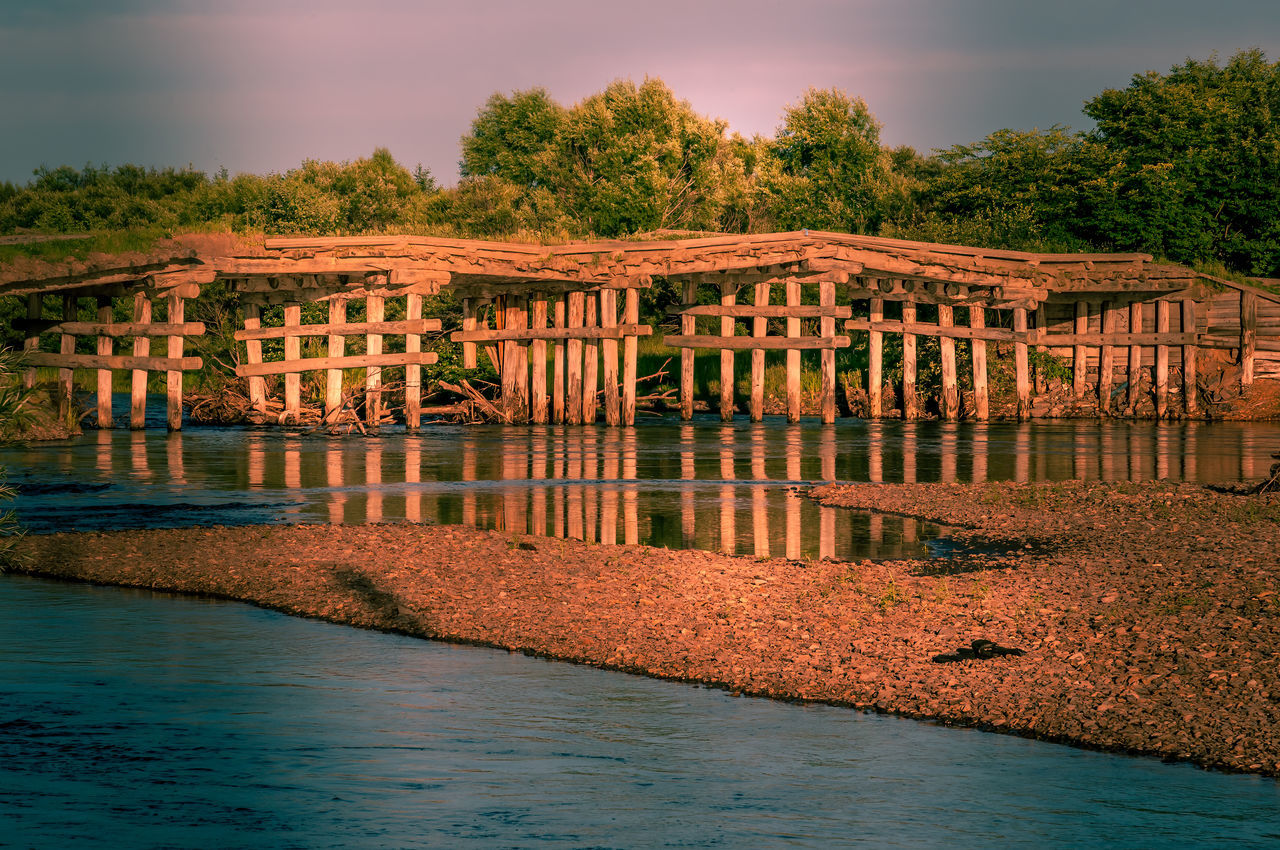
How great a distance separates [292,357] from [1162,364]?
23.6 meters

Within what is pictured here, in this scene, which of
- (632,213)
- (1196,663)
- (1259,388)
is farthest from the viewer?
(632,213)

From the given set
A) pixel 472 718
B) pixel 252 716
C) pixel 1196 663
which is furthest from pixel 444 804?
pixel 1196 663

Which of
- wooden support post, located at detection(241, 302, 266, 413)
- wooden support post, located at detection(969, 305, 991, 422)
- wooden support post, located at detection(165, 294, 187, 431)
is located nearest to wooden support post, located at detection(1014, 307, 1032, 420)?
wooden support post, located at detection(969, 305, 991, 422)

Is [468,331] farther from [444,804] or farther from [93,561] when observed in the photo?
[444,804]

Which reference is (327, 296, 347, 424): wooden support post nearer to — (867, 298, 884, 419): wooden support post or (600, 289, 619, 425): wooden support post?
(600, 289, 619, 425): wooden support post

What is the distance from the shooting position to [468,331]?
114 feet

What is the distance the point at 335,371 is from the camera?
3108 cm

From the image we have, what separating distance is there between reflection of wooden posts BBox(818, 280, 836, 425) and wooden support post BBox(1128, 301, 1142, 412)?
31.0ft

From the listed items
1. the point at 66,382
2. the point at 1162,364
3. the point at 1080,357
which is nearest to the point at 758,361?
the point at 1080,357

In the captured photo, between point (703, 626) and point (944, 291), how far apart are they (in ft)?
92.6

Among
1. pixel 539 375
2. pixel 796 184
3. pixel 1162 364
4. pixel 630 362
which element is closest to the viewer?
pixel 630 362

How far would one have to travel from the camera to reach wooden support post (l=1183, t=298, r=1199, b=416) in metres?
37.2

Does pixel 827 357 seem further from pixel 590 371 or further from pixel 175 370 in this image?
pixel 175 370

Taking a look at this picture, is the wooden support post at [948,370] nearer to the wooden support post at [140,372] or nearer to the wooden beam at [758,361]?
the wooden beam at [758,361]
